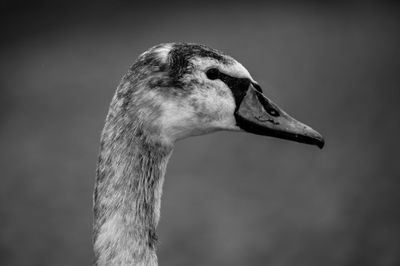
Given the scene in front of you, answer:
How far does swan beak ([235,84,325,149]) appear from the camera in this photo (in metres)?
2.47

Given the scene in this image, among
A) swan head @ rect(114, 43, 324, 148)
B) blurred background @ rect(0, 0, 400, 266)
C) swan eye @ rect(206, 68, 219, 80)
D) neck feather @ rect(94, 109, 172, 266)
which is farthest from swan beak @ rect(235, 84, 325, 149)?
blurred background @ rect(0, 0, 400, 266)

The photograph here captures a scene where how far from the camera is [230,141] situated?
867cm

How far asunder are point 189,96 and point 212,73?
134 millimetres

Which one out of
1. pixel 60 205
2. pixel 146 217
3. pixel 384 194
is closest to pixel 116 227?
pixel 146 217

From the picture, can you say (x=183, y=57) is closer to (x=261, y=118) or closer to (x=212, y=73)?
(x=212, y=73)

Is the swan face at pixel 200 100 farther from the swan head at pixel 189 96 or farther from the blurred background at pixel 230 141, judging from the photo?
the blurred background at pixel 230 141

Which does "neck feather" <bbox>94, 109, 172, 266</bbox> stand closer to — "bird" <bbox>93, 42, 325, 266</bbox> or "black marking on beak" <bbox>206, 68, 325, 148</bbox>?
"bird" <bbox>93, 42, 325, 266</bbox>

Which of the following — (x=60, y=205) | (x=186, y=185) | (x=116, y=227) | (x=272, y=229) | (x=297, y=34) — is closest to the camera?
(x=116, y=227)

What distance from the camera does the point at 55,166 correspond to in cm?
798

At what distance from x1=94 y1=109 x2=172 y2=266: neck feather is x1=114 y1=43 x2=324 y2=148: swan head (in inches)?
2.9

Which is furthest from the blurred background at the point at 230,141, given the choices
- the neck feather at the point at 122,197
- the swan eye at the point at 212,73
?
the swan eye at the point at 212,73

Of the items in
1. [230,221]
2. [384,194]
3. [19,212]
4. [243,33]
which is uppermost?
[243,33]

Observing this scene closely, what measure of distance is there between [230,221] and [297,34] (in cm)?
552

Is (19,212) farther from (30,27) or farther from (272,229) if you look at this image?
(30,27)
